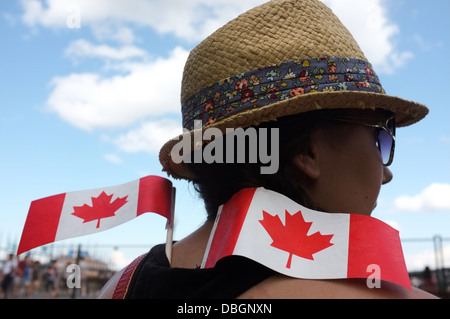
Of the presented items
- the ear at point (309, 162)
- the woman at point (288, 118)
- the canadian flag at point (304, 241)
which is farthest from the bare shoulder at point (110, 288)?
the ear at point (309, 162)

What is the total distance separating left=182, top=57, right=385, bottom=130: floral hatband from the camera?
1479mm

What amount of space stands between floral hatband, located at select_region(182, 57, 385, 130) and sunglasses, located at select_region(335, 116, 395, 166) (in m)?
0.12

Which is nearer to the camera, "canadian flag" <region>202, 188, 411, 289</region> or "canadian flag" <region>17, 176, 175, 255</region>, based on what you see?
"canadian flag" <region>202, 188, 411, 289</region>

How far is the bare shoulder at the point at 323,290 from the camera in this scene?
3.93 ft

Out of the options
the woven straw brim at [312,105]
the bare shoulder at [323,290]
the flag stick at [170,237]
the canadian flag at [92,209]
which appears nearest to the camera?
the bare shoulder at [323,290]

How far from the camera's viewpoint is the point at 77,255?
12.6 m

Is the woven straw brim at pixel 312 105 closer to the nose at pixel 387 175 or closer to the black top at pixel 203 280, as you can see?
the nose at pixel 387 175

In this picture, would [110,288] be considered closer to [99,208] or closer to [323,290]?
[99,208]

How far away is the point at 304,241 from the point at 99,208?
2.72 feet

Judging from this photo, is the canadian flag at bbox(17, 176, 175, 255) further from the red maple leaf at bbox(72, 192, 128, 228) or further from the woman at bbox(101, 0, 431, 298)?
the woman at bbox(101, 0, 431, 298)

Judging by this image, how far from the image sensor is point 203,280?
131 cm
